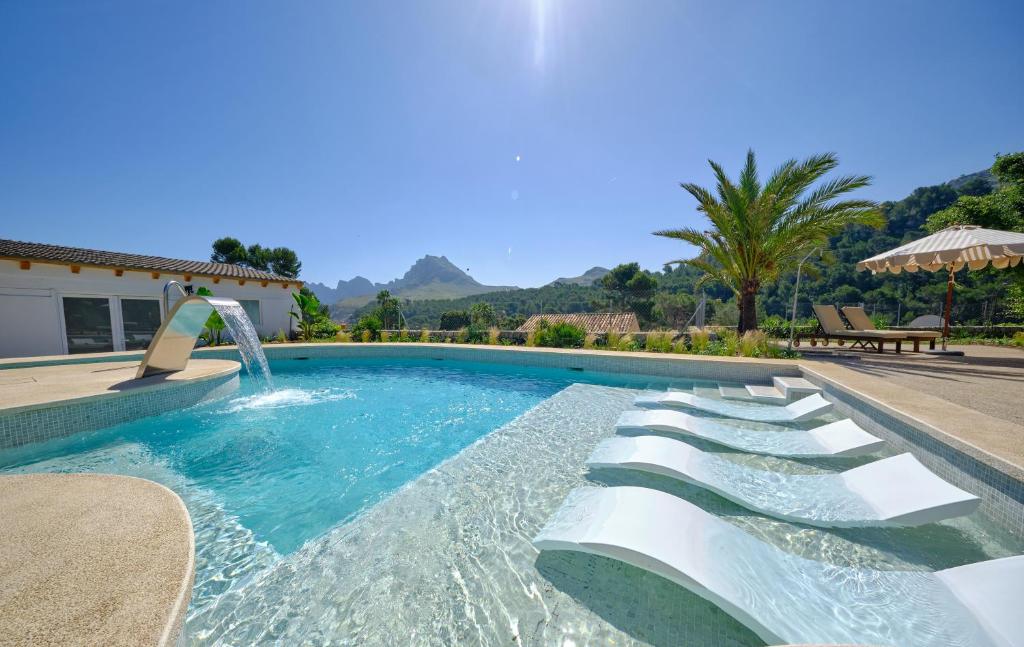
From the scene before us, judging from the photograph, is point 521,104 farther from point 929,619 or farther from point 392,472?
point 929,619

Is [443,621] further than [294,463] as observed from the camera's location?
No

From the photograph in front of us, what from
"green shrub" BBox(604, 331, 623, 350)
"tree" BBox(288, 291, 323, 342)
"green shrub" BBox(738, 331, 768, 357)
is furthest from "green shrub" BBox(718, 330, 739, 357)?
"tree" BBox(288, 291, 323, 342)

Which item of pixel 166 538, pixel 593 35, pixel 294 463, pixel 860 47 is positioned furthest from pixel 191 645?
pixel 860 47

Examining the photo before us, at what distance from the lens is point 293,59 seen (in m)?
9.21

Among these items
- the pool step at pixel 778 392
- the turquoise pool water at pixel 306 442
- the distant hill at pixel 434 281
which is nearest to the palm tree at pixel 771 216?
the pool step at pixel 778 392

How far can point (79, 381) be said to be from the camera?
17.6 feet

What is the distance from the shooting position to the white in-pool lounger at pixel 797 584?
1.49m

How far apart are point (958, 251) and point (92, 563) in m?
10.7

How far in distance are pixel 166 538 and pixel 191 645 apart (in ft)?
1.55

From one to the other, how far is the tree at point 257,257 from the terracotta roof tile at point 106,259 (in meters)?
19.7

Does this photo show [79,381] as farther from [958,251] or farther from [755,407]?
[958,251]

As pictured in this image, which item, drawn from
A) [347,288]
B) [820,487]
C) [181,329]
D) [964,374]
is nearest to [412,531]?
[820,487]

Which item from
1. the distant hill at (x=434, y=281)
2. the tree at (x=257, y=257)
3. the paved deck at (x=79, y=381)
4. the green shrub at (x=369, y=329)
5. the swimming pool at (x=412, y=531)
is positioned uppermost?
the distant hill at (x=434, y=281)

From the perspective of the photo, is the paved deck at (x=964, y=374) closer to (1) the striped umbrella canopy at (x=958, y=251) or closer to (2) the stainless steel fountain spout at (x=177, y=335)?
(1) the striped umbrella canopy at (x=958, y=251)
